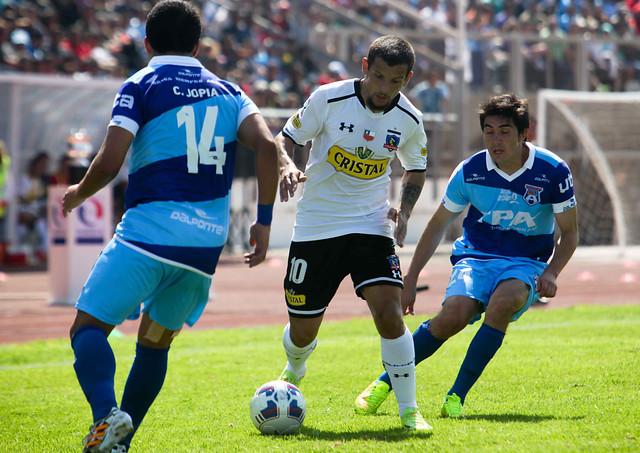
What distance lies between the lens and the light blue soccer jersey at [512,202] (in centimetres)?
582

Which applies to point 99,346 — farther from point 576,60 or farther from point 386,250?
point 576,60

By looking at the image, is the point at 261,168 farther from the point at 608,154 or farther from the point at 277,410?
the point at 608,154

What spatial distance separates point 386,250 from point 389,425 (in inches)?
41.5

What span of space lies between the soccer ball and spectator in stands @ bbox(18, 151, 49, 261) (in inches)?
608

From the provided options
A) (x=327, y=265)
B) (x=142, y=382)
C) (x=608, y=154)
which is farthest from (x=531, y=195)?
(x=608, y=154)

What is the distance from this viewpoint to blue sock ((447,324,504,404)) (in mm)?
5582

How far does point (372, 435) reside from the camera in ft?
16.6

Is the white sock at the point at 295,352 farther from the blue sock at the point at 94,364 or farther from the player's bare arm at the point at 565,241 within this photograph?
the blue sock at the point at 94,364

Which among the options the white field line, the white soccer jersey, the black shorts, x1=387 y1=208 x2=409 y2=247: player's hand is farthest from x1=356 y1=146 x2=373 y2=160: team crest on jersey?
the white field line

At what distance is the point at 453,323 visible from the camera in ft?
18.9

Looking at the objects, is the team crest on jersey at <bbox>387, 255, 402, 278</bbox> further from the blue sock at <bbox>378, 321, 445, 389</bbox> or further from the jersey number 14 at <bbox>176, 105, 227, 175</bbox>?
the jersey number 14 at <bbox>176, 105, 227, 175</bbox>

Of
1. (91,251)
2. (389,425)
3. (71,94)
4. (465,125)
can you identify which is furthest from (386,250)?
(465,125)

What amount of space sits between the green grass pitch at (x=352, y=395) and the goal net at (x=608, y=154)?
33.6 ft

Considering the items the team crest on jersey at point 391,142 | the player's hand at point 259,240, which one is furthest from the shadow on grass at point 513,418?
the player's hand at point 259,240
